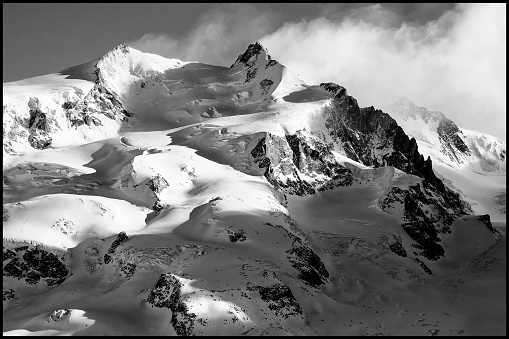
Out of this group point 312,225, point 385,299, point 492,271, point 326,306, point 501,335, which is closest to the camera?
point 501,335

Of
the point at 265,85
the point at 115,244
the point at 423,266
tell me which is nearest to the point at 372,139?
the point at 265,85

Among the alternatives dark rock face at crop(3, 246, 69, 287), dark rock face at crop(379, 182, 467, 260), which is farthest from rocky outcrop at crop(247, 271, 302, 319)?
dark rock face at crop(379, 182, 467, 260)

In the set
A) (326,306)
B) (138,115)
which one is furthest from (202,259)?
(138,115)

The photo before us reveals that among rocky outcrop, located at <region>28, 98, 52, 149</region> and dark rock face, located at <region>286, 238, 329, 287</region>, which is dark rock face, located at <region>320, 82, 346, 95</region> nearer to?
rocky outcrop, located at <region>28, 98, 52, 149</region>

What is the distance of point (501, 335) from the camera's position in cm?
7812

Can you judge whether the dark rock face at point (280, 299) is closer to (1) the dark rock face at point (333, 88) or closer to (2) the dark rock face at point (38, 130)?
(2) the dark rock face at point (38, 130)

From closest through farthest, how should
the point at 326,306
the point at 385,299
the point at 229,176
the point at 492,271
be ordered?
the point at 326,306
the point at 385,299
the point at 492,271
the point at 229,176

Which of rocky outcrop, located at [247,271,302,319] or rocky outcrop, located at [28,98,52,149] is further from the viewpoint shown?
rocky outcrop, located at [28,98,52,149]

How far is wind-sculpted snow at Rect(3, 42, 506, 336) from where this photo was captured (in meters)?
87.4

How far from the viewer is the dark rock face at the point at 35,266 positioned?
9831 centimetres

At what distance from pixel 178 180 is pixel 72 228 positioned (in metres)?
27.8

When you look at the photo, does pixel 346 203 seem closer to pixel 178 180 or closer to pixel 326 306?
pixel 178 180

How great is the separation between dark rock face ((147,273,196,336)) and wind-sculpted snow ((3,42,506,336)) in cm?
20

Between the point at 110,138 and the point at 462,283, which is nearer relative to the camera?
the point at 462,283
